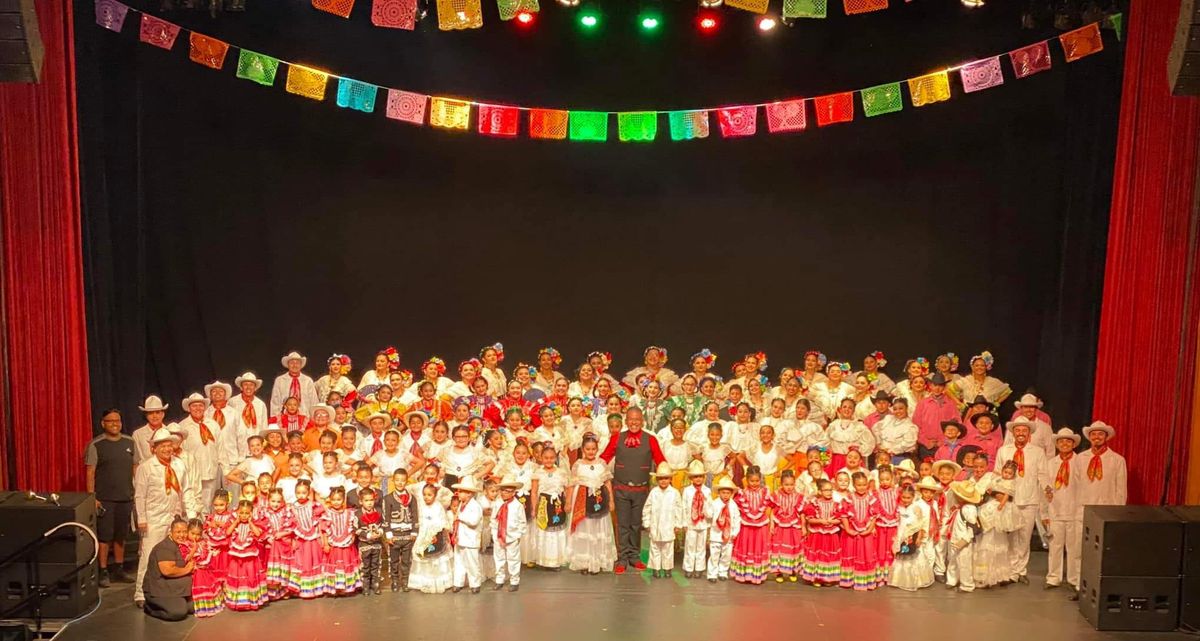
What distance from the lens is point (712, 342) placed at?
1341 centimetres

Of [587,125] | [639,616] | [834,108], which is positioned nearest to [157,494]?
[639,616]

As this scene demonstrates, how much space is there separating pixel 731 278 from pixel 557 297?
202 centimetres

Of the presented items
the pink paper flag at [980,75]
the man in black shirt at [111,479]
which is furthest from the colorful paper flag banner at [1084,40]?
the man in black shirt at [111,479]

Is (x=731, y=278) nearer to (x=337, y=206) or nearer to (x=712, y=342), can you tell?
(x=712, y=342)

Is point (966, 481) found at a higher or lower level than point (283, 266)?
lower

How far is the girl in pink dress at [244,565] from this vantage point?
8430 mm

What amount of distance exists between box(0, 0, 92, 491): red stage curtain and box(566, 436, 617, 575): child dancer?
407 centimetres

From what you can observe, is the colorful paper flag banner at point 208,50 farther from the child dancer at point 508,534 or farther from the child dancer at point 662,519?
the child dancer at point 662,519

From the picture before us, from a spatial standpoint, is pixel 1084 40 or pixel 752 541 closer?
pixel 752 541

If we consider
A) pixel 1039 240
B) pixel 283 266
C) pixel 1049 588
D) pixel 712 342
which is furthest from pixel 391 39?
pixel 1049 588

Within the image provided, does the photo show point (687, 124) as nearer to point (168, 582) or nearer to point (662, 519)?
point (662, 519)

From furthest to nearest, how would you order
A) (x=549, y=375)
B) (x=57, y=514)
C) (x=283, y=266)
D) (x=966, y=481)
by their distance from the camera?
(x=283, y=266) → (x=549, y=375) → (x=966, y=481) → (x=57, y=514)

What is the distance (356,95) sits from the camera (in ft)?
38.2

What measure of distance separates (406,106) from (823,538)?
20.3 ft
